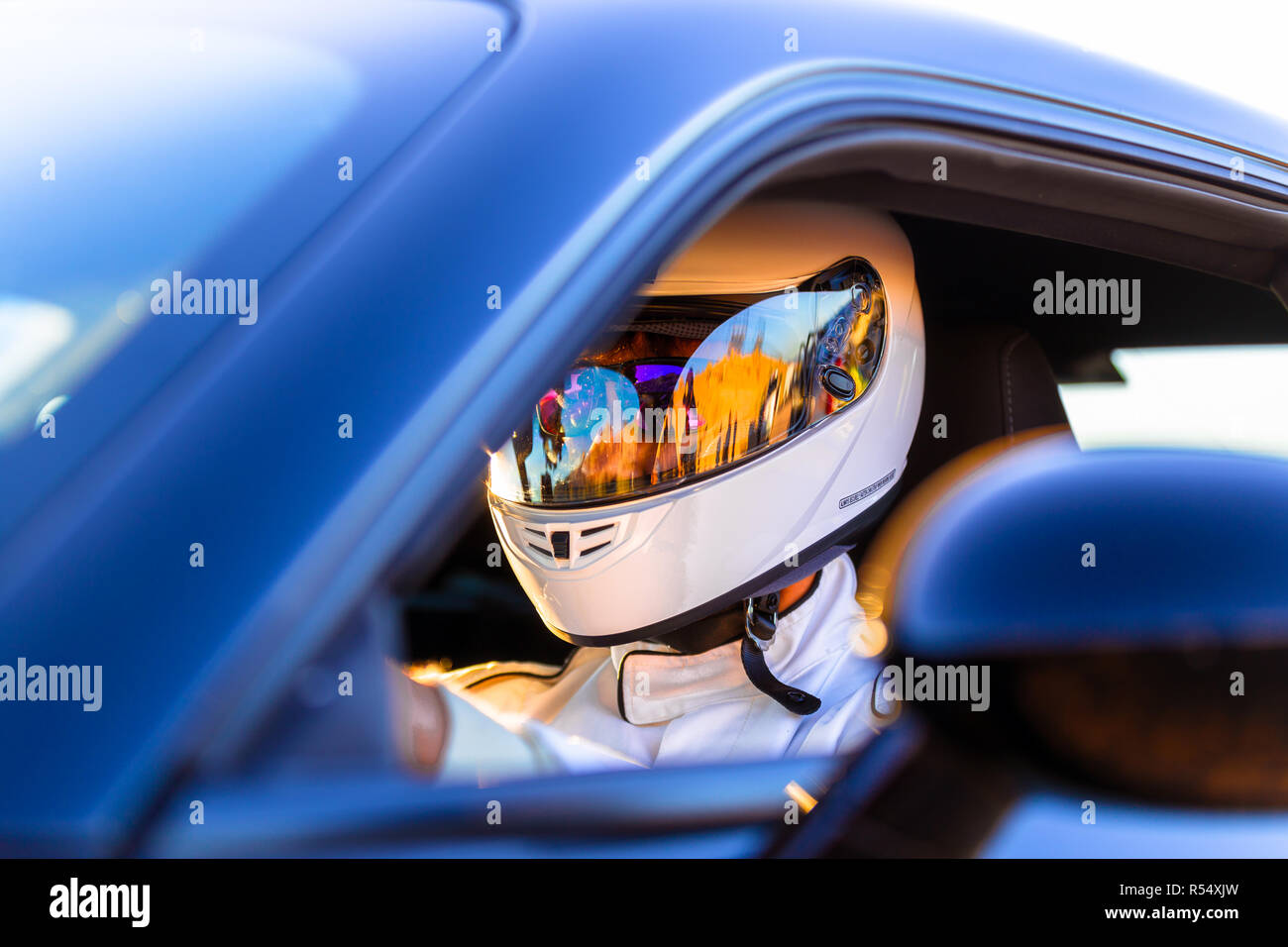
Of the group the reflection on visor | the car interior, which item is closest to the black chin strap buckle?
the reflection on visor

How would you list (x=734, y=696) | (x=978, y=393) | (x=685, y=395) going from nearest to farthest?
(x=685, y=395), (x=734, y=696), (x=978, y=393)

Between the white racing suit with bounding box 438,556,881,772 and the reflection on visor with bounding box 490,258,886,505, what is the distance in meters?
0.28

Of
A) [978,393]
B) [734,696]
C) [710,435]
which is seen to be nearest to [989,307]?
[978,393]

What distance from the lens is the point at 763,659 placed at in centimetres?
124

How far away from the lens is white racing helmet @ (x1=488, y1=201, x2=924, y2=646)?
1.17 meters

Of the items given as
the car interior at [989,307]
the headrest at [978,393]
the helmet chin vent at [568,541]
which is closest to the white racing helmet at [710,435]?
the helmet chin vent at [568,541]

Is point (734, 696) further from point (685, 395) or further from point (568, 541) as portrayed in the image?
point (685, 395)

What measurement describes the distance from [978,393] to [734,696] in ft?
2.01

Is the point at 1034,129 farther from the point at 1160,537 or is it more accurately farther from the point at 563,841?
the point at 563,841

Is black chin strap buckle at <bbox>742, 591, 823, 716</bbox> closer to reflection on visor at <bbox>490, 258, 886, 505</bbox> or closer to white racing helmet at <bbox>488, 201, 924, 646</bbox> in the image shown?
white racing helmet at <bbox>488, 201, 924, 646</bbox>

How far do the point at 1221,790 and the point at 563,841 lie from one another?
1.73ft

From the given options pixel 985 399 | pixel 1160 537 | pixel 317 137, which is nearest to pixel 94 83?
pixel 317 137

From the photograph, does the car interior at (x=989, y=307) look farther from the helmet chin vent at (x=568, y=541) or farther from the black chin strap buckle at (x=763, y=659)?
the black chin strap buckle at (x=763, y=659)
